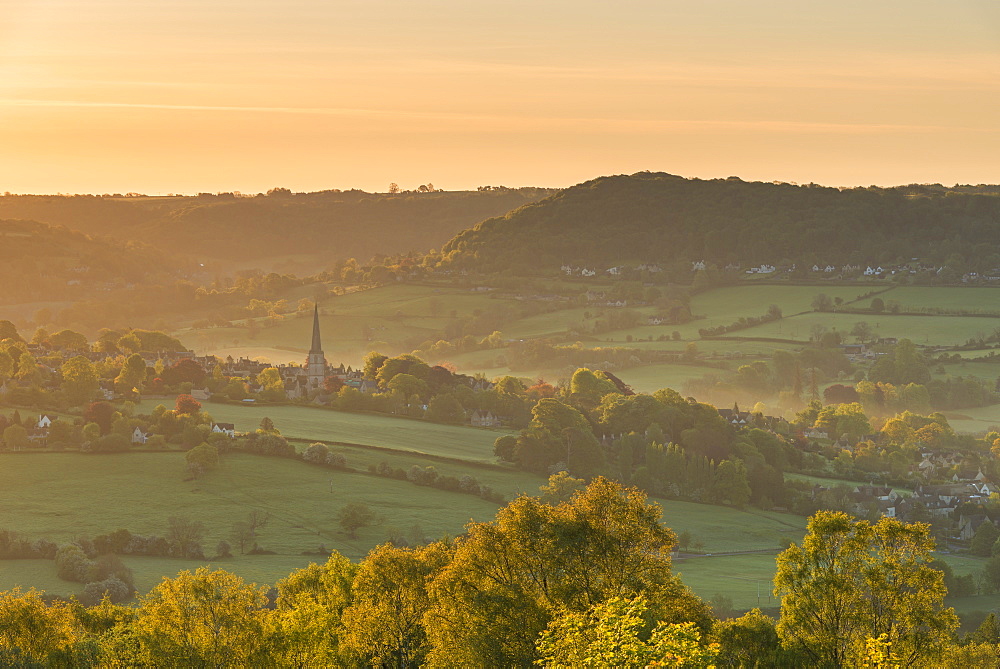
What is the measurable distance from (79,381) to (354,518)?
143ft

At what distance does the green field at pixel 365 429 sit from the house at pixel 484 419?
2.82 meters

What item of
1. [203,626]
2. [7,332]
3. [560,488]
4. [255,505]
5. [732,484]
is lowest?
[732,484]

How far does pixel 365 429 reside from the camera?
108 m

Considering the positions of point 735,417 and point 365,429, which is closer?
point 365,429

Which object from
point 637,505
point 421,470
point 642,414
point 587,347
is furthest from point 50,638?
point 587,347

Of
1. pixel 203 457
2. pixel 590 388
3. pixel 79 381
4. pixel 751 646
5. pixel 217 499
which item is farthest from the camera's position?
pixel 590 388

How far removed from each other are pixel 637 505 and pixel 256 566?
4059 cm

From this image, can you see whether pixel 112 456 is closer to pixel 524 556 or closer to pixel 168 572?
pixel 168 572

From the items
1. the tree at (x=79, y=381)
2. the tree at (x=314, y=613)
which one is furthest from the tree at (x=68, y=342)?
the tree at (x=314, y=613)

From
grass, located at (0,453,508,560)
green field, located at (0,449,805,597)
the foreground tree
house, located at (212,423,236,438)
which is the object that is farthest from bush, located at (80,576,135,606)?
the foreground tree

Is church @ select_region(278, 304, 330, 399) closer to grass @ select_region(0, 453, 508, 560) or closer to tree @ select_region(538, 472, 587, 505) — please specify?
grass @ select_region(0, 453, 508, 560)

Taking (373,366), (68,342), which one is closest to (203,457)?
(373,366)

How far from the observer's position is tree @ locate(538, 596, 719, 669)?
77.2ft

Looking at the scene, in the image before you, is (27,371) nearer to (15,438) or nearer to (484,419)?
(15,438)
